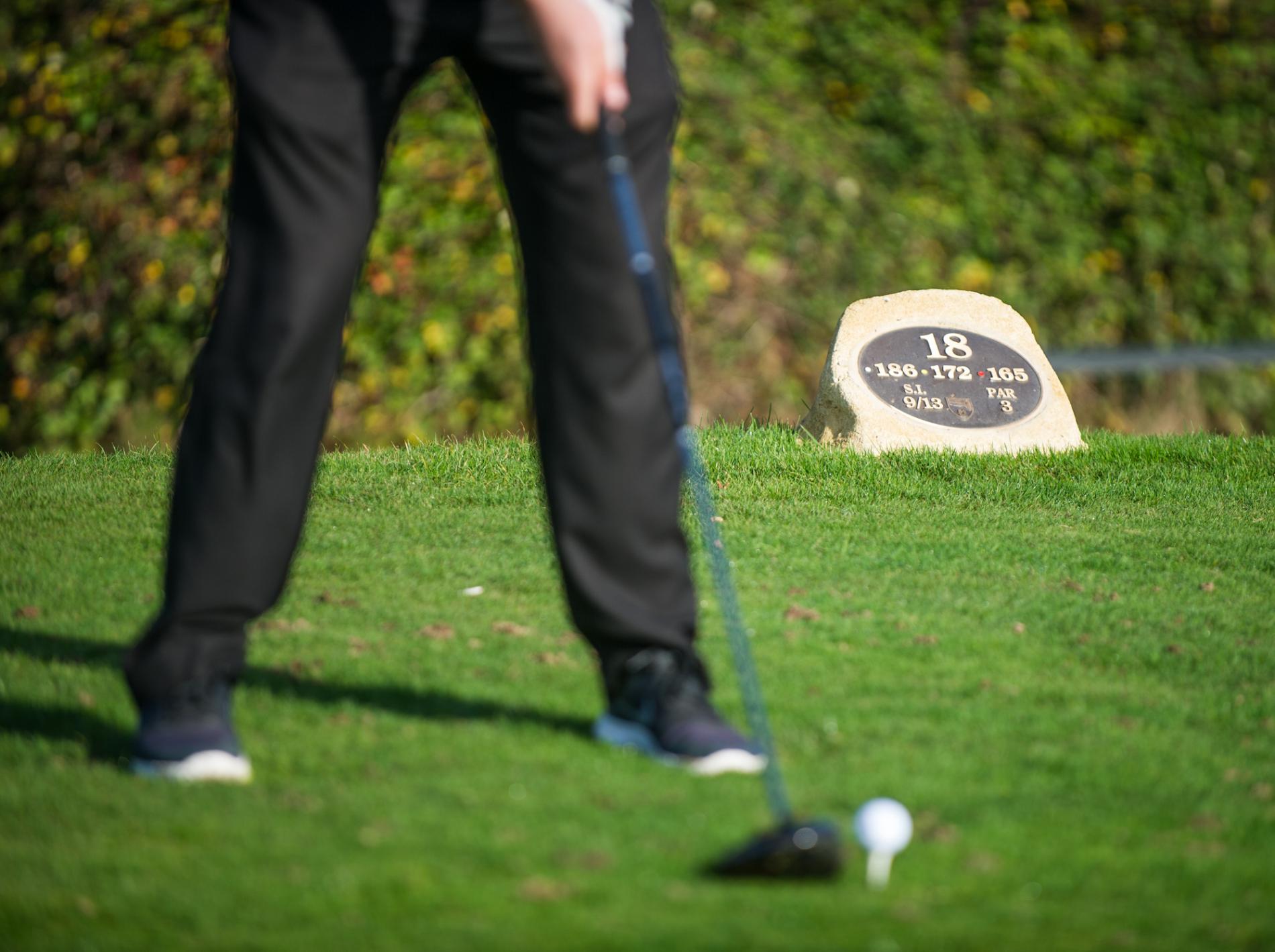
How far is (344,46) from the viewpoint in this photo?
2496 mm

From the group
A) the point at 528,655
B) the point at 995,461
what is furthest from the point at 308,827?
the point at 995,461

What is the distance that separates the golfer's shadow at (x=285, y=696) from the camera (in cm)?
267

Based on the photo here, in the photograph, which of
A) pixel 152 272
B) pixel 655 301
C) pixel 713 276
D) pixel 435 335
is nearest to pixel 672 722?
pixel 655 301

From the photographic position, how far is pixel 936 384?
5.75 metres

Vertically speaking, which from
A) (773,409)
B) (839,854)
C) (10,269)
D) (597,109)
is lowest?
(773,409)

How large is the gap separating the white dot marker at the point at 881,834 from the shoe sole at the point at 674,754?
1.36 ft

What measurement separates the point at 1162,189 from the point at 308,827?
610 centimetres

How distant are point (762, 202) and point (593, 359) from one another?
13.9ft

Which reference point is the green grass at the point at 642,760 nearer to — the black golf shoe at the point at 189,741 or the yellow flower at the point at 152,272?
the black golf shoe at the point at 189,741

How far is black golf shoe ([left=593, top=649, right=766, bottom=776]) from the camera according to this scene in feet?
8.11

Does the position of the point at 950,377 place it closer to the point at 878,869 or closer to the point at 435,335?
the point at 435,335

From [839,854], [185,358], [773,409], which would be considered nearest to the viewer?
[839,854]

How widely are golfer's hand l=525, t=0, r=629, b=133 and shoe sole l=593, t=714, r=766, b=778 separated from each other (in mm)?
967

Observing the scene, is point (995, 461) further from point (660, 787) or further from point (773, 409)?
point (660, 787)
